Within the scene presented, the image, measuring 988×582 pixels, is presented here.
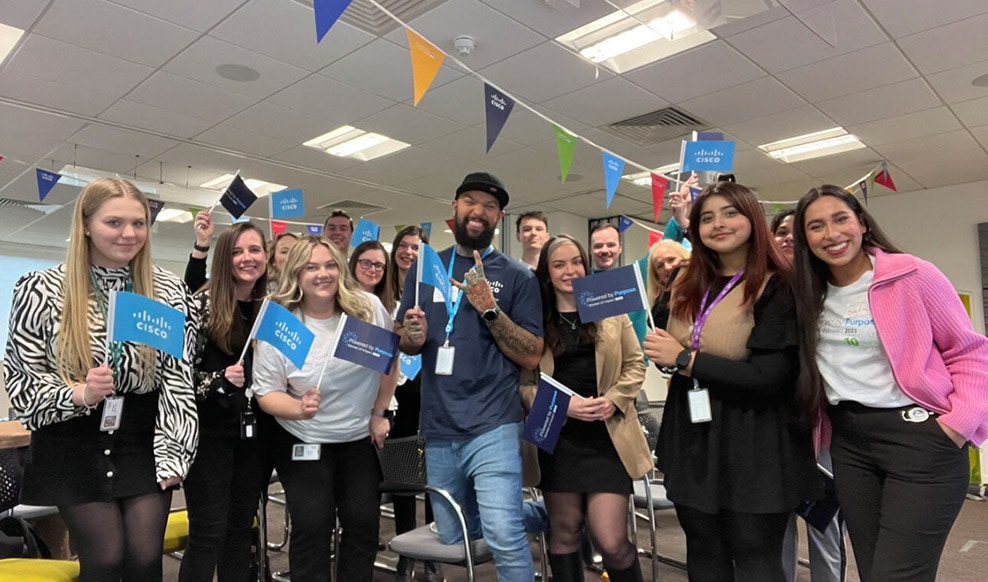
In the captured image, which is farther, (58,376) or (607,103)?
(607,103)

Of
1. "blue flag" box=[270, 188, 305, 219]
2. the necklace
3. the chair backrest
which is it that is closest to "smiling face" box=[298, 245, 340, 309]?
the chair backrest

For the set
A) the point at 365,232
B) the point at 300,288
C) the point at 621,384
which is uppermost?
the point at 365,232

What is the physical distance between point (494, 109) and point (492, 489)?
1964 millimetres

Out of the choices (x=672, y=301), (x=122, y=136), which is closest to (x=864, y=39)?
(x=672, y=301)

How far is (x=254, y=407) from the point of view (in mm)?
2146

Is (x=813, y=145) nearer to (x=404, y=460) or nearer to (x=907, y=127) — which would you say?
(x=907, y=127)

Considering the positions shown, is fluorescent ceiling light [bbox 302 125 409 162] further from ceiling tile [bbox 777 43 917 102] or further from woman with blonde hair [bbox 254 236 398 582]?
woman with blonde hair [bbox 254 236 398 582]

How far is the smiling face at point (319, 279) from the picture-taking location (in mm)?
2141

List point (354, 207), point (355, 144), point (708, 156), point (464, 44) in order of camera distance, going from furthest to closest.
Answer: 1. point (354, 207)
2. point (355, 144)
3. point (464, 44)
4. point (708, 156)

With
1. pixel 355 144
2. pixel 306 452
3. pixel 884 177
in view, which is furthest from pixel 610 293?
pixel 884 177

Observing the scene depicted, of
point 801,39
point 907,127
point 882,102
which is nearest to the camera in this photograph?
point 801,39

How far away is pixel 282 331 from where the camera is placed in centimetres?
188

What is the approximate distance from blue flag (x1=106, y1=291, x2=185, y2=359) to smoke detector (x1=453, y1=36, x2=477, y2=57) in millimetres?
2756

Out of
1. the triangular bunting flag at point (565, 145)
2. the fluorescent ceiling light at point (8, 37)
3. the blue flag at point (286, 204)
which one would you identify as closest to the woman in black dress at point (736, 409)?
the triangular bunting flag at point (565, 145)
